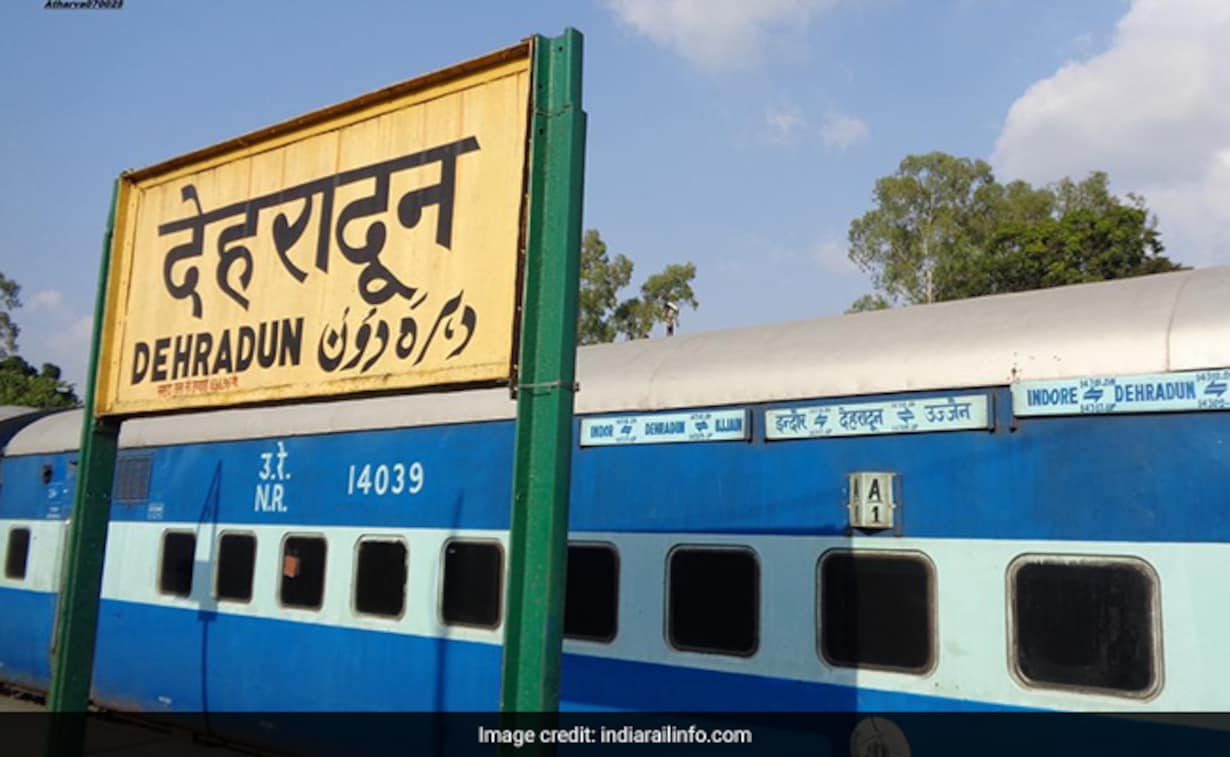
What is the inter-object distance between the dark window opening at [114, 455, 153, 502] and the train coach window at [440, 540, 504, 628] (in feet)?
14.9

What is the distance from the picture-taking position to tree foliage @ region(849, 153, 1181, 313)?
107 feet

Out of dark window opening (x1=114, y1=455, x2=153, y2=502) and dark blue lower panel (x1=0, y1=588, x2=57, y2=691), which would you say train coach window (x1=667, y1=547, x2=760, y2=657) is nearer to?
dark window opening (x1=114, y1=455, x2=153, y2=502)

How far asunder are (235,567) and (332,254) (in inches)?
202

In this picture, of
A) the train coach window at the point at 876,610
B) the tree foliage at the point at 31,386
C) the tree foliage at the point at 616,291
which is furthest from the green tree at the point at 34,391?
the train coach window at the point at 876,610

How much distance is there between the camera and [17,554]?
11656mm

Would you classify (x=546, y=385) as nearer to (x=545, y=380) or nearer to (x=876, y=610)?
(x=545, y=380)

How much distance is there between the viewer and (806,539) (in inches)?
208

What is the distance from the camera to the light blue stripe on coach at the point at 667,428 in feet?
18.7

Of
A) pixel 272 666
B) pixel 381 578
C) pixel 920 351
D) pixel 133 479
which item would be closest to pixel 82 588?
pixel 381 578

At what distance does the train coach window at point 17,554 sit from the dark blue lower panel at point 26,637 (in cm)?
18

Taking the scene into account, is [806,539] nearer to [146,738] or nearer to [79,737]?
[79,737]

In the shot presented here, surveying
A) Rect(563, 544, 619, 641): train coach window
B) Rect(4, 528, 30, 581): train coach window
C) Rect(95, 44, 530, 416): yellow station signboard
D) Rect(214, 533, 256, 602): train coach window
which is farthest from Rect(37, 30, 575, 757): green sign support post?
Rect(4, 528, 30, 581): train coach window

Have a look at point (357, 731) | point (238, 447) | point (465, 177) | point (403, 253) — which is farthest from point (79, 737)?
point (238, 447)

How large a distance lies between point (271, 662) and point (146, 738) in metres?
2.23
